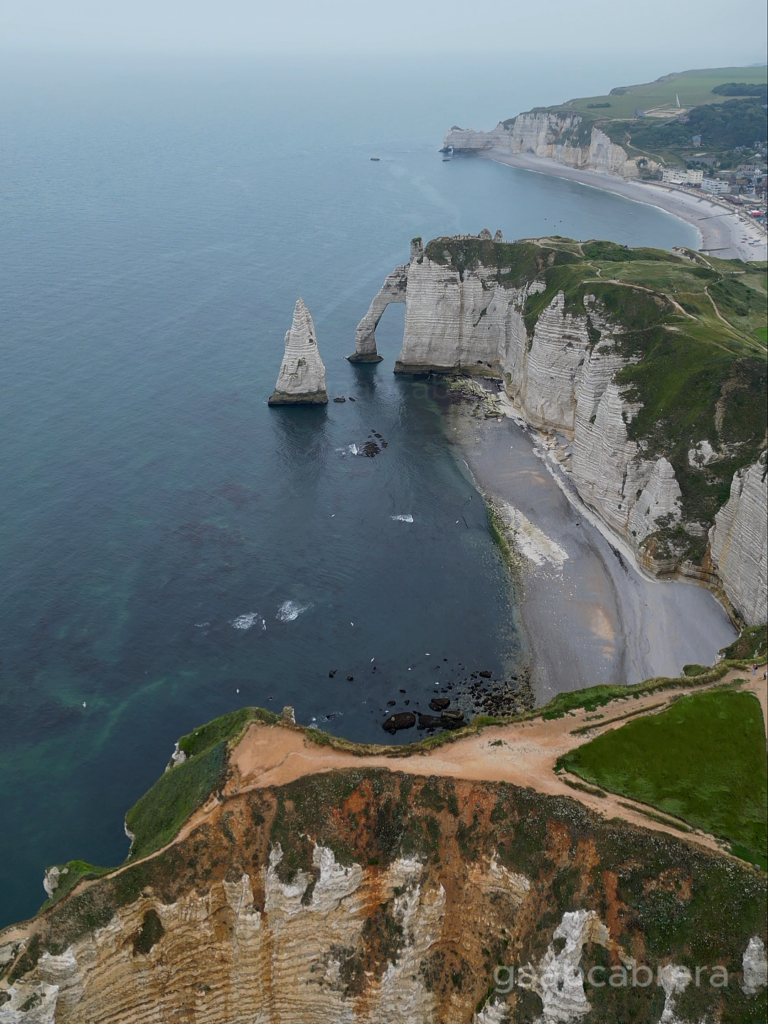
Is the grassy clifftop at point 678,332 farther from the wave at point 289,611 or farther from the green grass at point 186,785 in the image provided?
the green grass at point 186,785

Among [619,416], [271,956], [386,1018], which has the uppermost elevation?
[619,416]

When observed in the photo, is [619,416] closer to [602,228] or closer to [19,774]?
[19,774]

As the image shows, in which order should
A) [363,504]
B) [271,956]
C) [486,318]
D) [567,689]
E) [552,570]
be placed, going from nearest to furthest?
[271,956] → [567,689] → [552,570] → [363,504] → [486,318]

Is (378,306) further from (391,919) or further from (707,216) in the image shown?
(707,216)

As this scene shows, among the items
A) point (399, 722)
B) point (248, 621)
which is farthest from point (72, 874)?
point (248, 621)

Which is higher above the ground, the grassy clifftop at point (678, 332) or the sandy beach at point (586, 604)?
the grassy clifftop at point (678, 332)

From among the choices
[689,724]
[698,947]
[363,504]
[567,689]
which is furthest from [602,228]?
[698,947]

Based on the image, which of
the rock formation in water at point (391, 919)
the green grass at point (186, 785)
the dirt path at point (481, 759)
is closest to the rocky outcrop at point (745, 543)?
the dirt path at point (481, 759)
